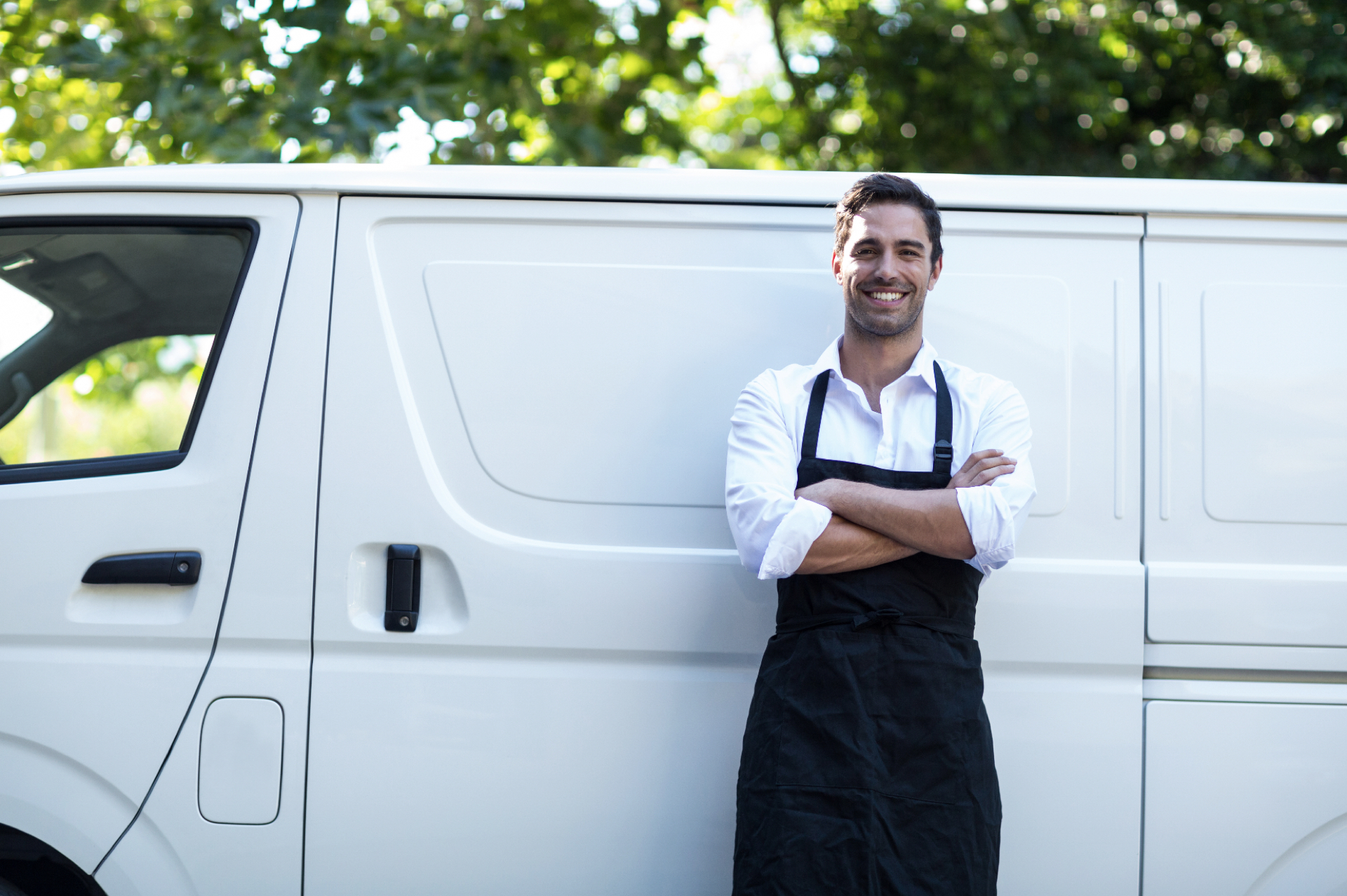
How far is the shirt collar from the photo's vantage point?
2.01 metres

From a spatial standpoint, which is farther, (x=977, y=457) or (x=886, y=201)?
(x=886, y=201)

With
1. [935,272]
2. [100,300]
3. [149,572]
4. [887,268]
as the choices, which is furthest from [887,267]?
[100,300]

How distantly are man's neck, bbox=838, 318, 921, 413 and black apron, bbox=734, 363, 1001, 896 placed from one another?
38cm

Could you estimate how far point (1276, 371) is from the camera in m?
2.03

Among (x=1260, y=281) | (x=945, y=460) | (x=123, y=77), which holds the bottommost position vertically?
(x=945, y=460)

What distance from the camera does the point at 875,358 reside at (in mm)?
2047

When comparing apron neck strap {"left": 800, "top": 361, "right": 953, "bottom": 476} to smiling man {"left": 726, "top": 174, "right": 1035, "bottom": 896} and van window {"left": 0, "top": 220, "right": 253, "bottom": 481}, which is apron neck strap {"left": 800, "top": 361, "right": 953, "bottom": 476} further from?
van window {"left": 0, "top": 220, "right": 253, "bottom": 481}

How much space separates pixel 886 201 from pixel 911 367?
1.11ft

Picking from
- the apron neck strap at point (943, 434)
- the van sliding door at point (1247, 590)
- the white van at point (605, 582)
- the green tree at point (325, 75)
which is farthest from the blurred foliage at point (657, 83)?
the van sliding door at point (1247, 590)

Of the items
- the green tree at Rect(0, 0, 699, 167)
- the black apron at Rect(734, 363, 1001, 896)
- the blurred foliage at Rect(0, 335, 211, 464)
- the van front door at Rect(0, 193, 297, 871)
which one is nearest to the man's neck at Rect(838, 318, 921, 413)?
the black apron at Rect(734, 363, 1001, 896)

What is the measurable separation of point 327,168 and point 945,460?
1.44 metres

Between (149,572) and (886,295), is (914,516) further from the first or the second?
(149,572)

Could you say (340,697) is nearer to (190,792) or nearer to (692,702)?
(190,792)

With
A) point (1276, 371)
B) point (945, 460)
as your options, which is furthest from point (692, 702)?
point (1276, 371)
